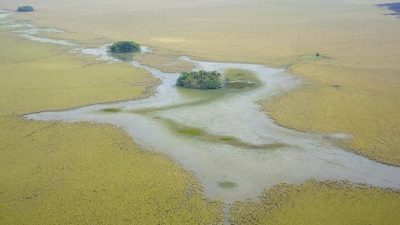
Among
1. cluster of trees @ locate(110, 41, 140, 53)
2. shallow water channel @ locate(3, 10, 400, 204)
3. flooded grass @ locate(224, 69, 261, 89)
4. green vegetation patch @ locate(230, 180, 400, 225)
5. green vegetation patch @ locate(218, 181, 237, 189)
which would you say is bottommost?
green vegetation patch @ locate(230, 180, 400, 225)

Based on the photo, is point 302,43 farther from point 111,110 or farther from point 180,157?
point 180,157

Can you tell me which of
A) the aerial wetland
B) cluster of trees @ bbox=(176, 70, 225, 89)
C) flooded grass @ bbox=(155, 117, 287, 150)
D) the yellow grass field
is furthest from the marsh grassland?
the yellow grass field

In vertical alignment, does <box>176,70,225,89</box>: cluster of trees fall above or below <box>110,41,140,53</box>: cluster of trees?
below

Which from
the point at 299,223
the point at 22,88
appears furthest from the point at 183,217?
the point at 22,88

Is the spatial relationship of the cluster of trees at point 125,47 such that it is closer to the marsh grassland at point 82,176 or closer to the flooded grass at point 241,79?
the flooded grass at point 241,79

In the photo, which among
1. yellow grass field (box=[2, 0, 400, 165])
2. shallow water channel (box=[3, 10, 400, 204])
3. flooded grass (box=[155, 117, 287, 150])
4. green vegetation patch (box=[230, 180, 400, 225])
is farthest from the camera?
yellow grass field (box=[2, 0, 400, 165])

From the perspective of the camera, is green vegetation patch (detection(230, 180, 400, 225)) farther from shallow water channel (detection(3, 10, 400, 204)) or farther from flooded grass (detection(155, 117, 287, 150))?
flooded grass (detection(155, 117, 287, 150))

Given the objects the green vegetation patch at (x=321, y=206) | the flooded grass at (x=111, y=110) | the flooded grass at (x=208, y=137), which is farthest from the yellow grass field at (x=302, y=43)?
the flooded grass at (x=111, y=110)
